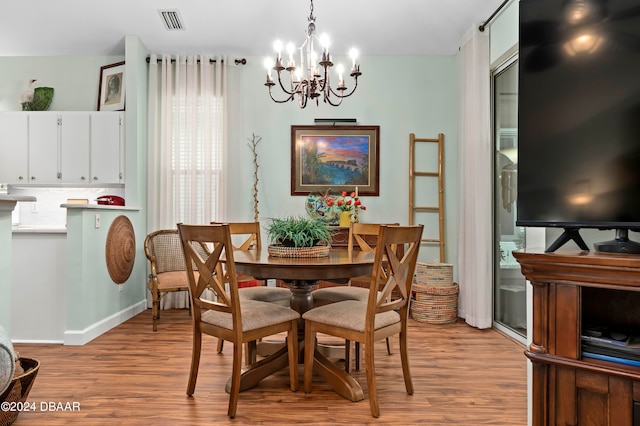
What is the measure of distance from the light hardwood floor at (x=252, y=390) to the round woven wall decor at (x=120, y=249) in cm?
69

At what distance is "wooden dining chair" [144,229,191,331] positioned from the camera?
157 inches

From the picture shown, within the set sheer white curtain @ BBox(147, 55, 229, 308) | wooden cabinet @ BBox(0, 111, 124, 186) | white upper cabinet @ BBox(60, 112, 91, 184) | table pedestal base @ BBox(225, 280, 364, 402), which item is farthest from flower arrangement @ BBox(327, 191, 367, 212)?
white upper cabinet @ BBox(60, 112, 91, 184)

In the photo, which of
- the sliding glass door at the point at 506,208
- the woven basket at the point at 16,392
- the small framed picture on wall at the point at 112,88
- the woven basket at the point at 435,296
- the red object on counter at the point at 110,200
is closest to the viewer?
the woven basket at the point at 16,392

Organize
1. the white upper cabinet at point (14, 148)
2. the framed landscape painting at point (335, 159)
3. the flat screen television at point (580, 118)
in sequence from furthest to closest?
the framed landscape painting at point (335, 159) < the white upper cabinet at point (14, 148) < the flat screen television at point (580, 118)

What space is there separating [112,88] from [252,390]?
3.80 m

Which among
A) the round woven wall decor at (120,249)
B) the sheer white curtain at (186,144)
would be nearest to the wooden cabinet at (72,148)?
the sheer white curtain at (186,144)

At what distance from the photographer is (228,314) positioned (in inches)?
91.5

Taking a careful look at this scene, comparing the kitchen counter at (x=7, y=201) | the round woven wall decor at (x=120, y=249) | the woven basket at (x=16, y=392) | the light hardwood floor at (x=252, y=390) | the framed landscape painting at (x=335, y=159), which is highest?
the framed landscape painting at (x=335, y=159)

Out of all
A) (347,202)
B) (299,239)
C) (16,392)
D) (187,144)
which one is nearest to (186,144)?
(187,144)

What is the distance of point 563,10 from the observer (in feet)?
5.91

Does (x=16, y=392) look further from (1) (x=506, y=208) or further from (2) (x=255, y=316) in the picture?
(1) (x=506, y=208)

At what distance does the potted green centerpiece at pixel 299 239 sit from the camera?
102 inches

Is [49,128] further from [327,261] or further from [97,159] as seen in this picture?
[327,261]

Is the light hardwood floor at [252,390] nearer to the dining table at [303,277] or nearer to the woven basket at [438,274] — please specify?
the dining table at [303,277]
